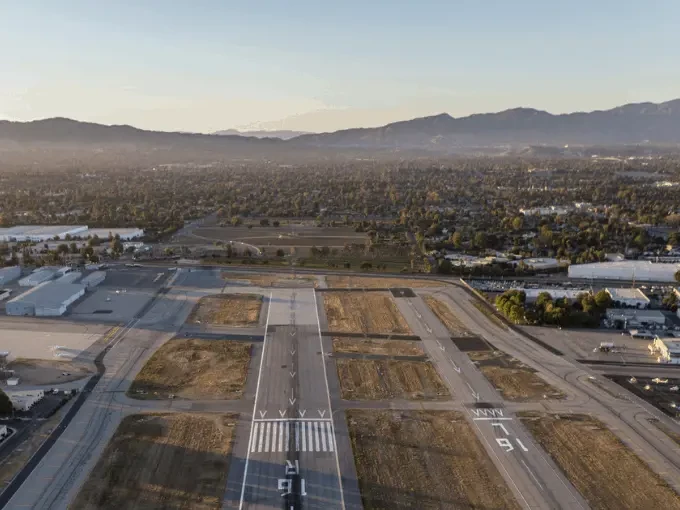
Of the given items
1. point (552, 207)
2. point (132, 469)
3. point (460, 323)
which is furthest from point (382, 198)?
point (132, 469)

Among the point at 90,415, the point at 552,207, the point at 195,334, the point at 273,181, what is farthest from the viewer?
the point at 273,181

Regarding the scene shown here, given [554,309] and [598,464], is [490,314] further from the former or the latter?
[598,464]

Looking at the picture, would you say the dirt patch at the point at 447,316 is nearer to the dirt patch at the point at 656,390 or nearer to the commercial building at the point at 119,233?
the dirt patch at the point at 656,390

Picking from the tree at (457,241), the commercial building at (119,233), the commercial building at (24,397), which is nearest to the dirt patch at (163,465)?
the commercial building at (24,397)

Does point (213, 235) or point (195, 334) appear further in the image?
point (213, 235)

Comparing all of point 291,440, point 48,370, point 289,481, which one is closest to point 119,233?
point 48,370

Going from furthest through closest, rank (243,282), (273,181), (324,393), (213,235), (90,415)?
(273,181) → (213,235) → (243,282) → (324,393) → (90,415)

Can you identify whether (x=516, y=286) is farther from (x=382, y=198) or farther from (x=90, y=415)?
(x=382, y=198)
